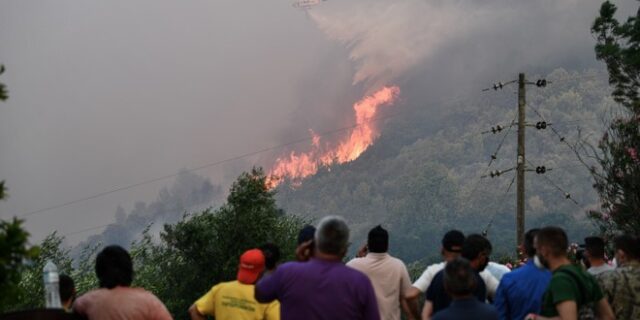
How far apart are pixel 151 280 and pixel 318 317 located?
5482cm

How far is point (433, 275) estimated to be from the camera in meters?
9.54

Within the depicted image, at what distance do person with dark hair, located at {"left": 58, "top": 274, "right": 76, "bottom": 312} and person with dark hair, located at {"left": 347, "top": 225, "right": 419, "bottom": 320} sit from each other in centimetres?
288

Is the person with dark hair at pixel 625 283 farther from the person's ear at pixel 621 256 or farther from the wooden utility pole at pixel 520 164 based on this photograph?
the wooden utility pole at pixel 520 164

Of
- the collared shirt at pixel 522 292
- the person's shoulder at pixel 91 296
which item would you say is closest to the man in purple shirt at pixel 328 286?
the person's shoulder at pixel 91 296

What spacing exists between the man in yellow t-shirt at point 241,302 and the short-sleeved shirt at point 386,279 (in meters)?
1.65

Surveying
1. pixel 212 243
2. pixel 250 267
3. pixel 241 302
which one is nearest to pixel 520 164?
pixel 212 243

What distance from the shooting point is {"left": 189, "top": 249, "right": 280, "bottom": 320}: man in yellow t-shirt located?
8.61m

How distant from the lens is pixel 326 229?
22.9 feet

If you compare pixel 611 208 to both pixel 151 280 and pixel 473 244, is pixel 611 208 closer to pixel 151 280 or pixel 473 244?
pixel 473 244

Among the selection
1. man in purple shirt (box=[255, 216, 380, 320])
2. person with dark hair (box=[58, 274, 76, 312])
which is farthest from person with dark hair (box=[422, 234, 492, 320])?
person with dark hair (box=[58, 274, 76, 312])

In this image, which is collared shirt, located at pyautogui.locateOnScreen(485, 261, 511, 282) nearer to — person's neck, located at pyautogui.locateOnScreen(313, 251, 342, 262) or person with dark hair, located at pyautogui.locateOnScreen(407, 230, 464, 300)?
person with dark hair, located at pyautogui.locateOnScreen(407, 230, 464, 300)

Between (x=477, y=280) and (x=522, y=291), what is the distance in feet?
1.70

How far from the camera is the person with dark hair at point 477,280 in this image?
9117mm

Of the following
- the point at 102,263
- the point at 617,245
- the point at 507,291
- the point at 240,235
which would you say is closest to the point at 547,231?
the point at 507,291
